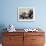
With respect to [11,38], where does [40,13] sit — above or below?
above

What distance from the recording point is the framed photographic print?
4.22 metres

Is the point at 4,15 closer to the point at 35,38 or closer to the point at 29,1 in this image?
the point at 29,1

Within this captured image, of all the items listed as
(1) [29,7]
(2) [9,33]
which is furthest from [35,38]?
(1) [29,7]

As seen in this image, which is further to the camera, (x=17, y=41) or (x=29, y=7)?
(x=29, y=7)

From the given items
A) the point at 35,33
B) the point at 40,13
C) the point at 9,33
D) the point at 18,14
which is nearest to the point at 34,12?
the point at 40,13

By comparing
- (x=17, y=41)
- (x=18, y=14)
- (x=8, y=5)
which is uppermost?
(x=8, y=5)

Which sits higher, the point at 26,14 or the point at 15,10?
the point at 15,10

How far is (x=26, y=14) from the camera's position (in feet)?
13.9

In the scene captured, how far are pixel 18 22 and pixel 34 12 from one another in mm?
609

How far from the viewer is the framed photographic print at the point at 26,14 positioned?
4.22 meters

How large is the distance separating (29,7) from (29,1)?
195 millimetres

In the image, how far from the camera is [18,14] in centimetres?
422

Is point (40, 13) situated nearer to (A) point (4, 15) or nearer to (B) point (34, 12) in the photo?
(B) point (34, 12)

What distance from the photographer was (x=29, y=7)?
4227 millimetres
